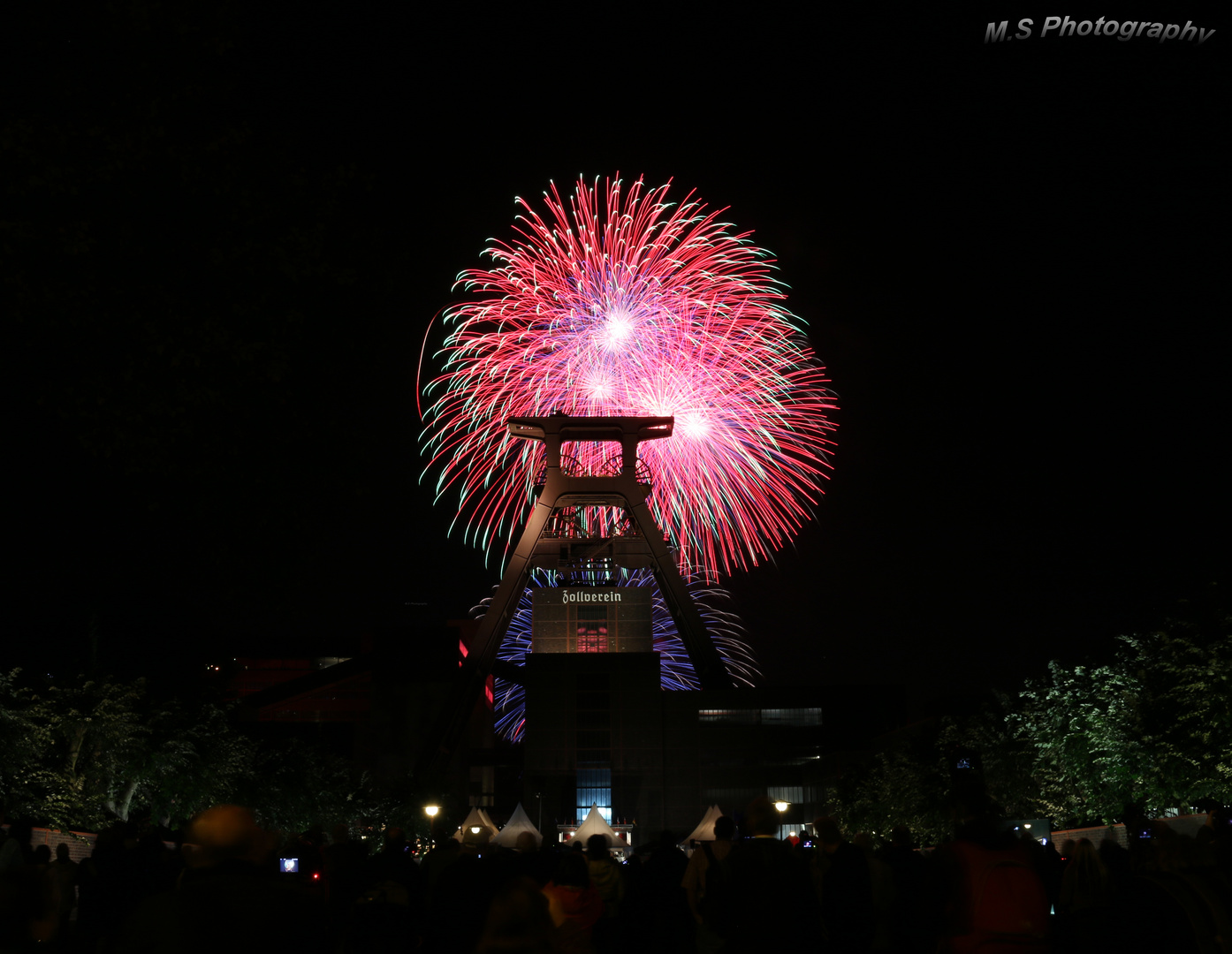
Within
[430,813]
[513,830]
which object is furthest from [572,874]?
[430,813]

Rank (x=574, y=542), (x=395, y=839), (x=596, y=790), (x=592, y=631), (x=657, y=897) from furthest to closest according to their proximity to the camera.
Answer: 1. (x=592, y=631)
2. (x=596, y=790)
3. (x=574, y=542)
4. (x=657, y=897)
5. (x=395, y=839)

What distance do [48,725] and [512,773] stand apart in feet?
233

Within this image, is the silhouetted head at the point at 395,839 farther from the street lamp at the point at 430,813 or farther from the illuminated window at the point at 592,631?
the illuminated window at the point at 592,631

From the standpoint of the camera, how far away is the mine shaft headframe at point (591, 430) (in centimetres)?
7094

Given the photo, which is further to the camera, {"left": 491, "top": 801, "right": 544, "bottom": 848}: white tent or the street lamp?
the street lamp

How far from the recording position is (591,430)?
7188 cm

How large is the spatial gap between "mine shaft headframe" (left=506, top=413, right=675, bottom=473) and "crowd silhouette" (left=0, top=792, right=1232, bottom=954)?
195 ft

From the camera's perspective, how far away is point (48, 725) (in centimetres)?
3138

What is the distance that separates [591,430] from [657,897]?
6130 centimetres

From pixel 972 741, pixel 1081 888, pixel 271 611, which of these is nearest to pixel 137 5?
pixel 271 611

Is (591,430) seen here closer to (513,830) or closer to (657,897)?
(513,830)

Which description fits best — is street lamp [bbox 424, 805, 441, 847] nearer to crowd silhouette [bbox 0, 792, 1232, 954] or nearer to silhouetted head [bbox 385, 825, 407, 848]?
crowd silhouette [bbox 0, 792, 1232, 954]

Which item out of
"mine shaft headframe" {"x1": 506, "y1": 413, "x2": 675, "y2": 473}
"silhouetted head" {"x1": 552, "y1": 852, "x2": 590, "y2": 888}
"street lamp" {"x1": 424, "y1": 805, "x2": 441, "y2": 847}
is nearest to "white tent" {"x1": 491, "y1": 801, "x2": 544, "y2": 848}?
"street lamp" {"x1": 424, "y1": 805, "x2": 441, "y2": 847}

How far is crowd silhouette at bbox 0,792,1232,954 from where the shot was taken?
4.33 meters
